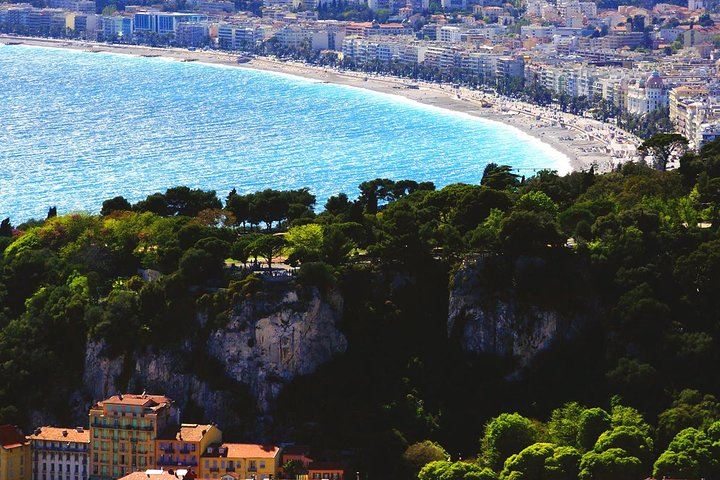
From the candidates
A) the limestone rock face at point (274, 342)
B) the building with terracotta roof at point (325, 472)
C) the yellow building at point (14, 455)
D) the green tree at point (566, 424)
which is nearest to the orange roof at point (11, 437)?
the yellow building at point (14, 455)

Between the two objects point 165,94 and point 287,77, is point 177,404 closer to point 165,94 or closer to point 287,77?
point 165,94

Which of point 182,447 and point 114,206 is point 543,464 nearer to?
point 182,447

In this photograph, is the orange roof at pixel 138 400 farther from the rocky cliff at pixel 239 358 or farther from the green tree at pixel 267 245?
the green tree at pixel 267 245

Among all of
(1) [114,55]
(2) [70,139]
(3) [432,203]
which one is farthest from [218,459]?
(1) [114,55]

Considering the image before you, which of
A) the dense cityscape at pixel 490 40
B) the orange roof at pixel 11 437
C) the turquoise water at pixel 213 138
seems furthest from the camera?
the dense cityscape at pixel 490 40

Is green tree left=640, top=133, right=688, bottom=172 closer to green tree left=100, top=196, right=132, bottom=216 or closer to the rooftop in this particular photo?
green tree left=100, top=196, right=132, bottom=216

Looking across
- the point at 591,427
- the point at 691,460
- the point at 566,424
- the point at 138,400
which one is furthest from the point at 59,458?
the point at 691,460

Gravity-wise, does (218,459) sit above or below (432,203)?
below
